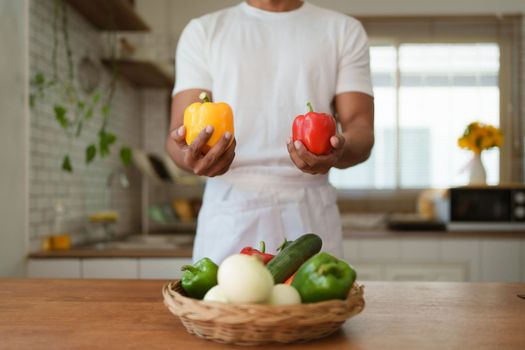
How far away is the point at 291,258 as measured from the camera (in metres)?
1.10

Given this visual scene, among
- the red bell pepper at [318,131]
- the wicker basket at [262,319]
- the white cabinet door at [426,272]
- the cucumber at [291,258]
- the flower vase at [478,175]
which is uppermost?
the red bell pepper at [318,131]

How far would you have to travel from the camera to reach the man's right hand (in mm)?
1348

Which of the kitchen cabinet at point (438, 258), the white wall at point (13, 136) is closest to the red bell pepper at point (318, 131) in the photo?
the white wall at point (13, 136)

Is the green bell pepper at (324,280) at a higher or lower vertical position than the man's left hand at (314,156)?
lower

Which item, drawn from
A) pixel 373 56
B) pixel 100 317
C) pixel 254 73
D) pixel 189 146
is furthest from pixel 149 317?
pixel 373 56

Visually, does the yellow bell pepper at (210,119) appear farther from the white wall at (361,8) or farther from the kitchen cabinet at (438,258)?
the white wall at (361,8)

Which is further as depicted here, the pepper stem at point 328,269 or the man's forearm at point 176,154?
the man's forearm at point 176,154

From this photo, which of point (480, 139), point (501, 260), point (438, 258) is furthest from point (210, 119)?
point (480, 139)

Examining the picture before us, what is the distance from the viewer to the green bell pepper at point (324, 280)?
3.17ft

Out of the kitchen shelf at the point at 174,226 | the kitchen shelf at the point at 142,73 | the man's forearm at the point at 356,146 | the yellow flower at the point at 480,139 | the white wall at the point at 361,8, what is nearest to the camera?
the man's forearm at the point at 356,146

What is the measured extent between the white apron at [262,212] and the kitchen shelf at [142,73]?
2.00m

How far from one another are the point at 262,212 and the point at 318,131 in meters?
0.44

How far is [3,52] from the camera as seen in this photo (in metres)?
2.43

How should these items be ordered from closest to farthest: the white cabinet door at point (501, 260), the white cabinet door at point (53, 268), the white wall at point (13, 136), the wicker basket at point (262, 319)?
the wicker basket at point (262, 319) → the white wall at point (13, 136) → the white cabinet door at point (53, 268) → the white cabinet door at point (501, 260)
